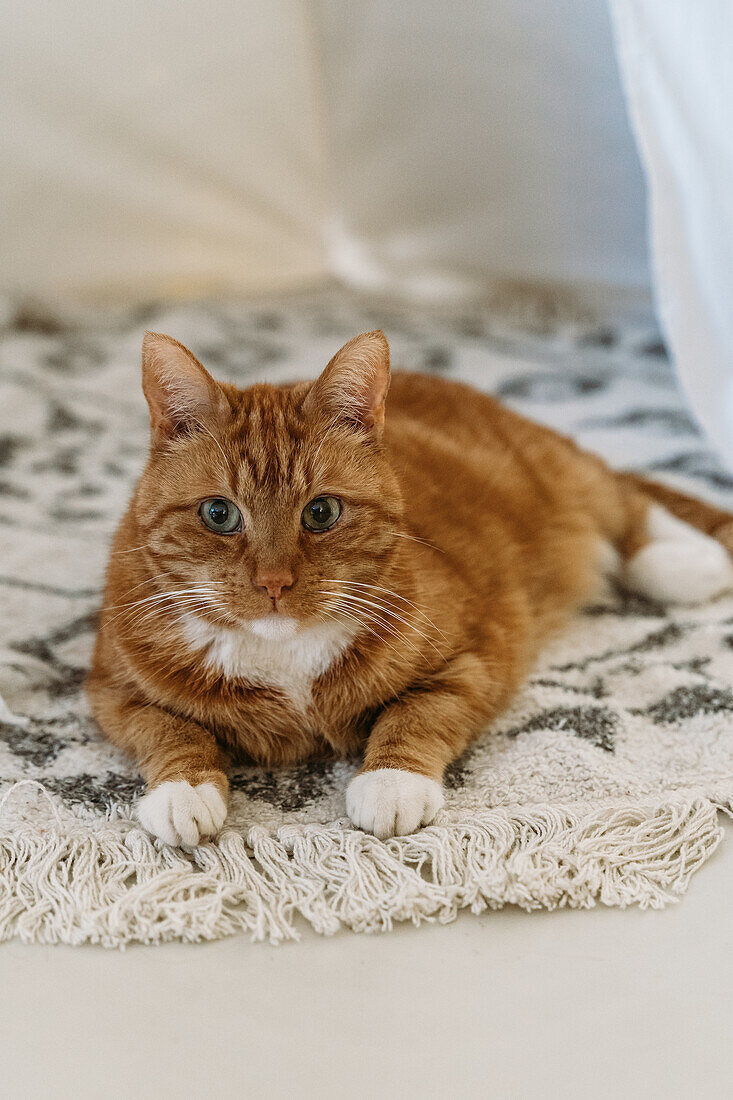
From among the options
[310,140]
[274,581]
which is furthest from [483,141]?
[274,581]

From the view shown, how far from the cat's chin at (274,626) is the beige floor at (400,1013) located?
335 millimetres

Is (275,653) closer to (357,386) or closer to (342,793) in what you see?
(342,793)

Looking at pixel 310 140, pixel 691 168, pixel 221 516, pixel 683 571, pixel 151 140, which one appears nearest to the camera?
pixel 221 516

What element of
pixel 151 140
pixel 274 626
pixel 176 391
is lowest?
pixel 274 626

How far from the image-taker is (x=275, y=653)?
1.31m

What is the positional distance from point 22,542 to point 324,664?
0.89 metres

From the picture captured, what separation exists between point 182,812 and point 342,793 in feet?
0.73

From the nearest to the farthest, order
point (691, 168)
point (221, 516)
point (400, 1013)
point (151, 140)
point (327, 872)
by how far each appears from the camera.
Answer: point (400, 1013), point (327, 872), point (221, 516), point (691, 168), point (151, 140)

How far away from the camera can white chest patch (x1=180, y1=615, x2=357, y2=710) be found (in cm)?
129

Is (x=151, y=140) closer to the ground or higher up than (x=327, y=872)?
higher up

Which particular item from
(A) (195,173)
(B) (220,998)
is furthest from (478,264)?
(B) (220,998)

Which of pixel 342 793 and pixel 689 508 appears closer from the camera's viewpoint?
pixel 342 793

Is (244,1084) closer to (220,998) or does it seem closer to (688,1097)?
(220,998)

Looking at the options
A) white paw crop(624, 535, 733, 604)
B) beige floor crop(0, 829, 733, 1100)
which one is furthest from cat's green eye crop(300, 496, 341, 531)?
white paw crop(624, 535, 733, 604)
